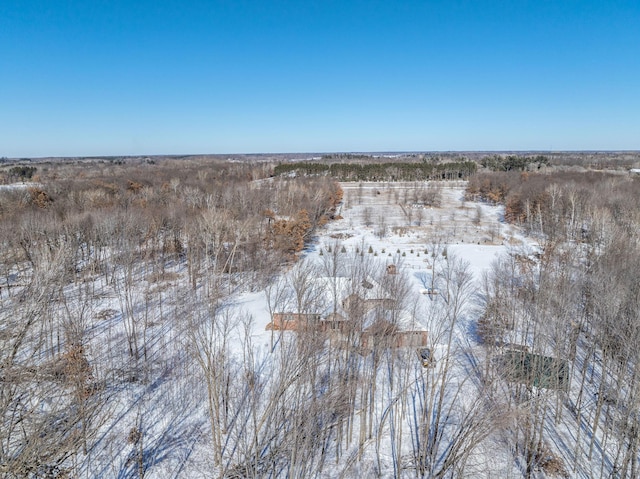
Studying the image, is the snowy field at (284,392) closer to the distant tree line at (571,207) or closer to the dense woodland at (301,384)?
the dense woodland at (301,384)

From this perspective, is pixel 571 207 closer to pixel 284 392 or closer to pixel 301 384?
pixel 301 384

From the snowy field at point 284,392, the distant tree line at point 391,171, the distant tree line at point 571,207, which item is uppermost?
the distant tree line at point 391,171

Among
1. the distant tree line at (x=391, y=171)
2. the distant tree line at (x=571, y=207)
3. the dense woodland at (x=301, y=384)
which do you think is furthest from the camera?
the distant tree line at (x=391, y=171)

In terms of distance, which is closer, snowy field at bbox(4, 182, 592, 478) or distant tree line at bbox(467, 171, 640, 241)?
snowy field at bbox(4, 182, 592, 478)

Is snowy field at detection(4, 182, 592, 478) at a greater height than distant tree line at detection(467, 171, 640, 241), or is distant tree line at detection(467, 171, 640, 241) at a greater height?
distant tree line at detection(467, 171, 640, 241)

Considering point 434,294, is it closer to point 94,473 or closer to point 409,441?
point 409,441

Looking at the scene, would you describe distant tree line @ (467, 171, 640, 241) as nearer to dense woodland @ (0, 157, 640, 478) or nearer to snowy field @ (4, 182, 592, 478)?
dense woodland @ (0, 157, 640, 478)

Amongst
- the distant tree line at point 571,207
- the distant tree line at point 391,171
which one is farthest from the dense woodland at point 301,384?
the distant tree line at point 391,171

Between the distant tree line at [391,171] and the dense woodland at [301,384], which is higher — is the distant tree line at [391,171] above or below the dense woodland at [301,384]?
above

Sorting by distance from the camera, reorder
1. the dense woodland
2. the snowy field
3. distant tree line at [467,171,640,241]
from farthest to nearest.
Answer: distant tree line at [467,171,640,241] → the snowy field → the dense woodland

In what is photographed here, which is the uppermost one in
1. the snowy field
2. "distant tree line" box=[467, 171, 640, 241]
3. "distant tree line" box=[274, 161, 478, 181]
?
"distant tree line" box=[274, 161, 478, 181]

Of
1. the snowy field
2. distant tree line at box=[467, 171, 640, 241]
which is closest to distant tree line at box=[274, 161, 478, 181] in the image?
distant tree line at box=[467, 171, 640, 241]
